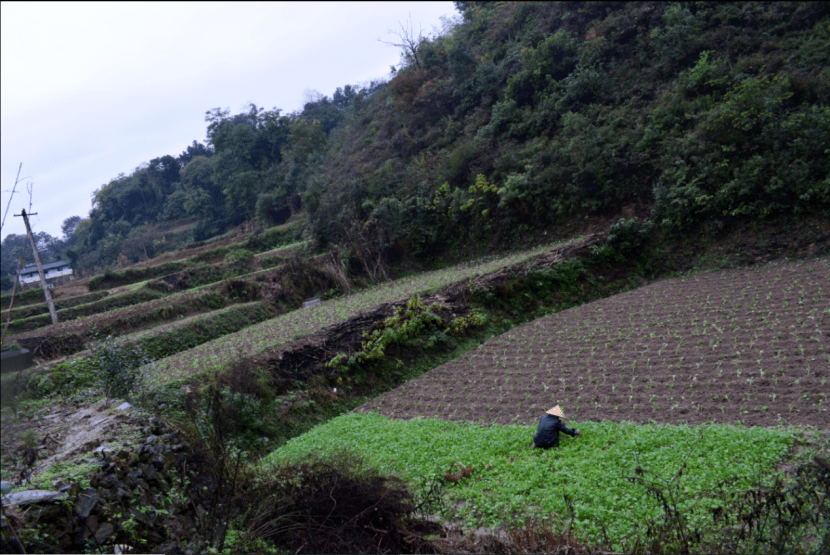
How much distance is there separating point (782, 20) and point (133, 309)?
2786cm

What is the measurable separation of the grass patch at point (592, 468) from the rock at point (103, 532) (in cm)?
313

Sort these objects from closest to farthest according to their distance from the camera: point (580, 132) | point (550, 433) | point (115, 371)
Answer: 1. point (550, 433)
2. point (115, 371)
3. point (580, 132)

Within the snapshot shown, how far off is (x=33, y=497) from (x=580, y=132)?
65.9 ft

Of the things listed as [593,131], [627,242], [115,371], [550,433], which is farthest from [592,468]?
[593,131]

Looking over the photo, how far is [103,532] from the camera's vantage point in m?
4.05

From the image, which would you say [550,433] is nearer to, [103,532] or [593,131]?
[103,532]

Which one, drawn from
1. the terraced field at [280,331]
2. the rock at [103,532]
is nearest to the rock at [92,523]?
the rock at [103,532]

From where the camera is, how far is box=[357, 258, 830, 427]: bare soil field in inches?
251

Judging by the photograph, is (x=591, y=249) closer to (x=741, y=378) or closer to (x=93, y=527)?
(x=741, y=378)

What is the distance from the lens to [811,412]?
555 cm

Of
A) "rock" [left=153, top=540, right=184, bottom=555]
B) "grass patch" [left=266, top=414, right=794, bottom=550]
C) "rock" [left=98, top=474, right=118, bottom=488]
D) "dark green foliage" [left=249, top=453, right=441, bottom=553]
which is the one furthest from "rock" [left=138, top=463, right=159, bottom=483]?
"grass patch" [left=266, top=414, right=794, bottom=550]

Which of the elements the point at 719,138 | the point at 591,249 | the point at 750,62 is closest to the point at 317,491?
the point at 591,249

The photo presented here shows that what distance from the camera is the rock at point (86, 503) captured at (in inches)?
160

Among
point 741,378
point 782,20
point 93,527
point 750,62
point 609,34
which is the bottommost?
point 741,378
